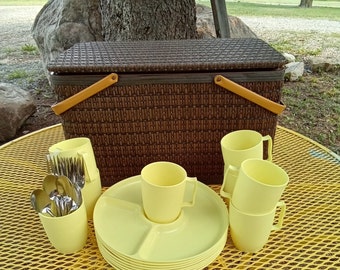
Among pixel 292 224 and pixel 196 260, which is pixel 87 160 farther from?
pixel 292 224

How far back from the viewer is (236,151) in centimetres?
69

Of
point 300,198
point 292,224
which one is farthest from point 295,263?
point 300,198

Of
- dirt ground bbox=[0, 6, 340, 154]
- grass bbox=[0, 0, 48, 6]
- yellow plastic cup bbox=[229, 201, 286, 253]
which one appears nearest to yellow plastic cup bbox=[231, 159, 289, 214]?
yellow plastic cup bbox=[229, 201, 286, 253]

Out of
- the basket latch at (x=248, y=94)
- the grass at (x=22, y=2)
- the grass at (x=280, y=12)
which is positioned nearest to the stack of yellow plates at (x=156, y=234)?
the basket latch at (x=248, y=94)

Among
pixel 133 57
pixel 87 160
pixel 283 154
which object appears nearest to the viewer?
pixel 87 160

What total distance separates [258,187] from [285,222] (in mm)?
244

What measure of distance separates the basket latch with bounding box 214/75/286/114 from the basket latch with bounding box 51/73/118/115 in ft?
0.78

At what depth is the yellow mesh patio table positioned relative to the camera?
66 cm

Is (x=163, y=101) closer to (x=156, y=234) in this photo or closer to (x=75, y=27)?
(x=156, y=234)

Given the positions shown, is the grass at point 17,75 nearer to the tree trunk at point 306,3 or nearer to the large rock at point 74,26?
the large rock at point 74,26

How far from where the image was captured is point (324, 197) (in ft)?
2.79

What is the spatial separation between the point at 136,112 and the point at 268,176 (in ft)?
1.11

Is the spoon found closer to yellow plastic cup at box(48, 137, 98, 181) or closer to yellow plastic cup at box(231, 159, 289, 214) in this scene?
yellow plastic cup at box(48, 137, 98, 181)

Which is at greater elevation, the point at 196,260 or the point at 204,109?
the point at 204,109
